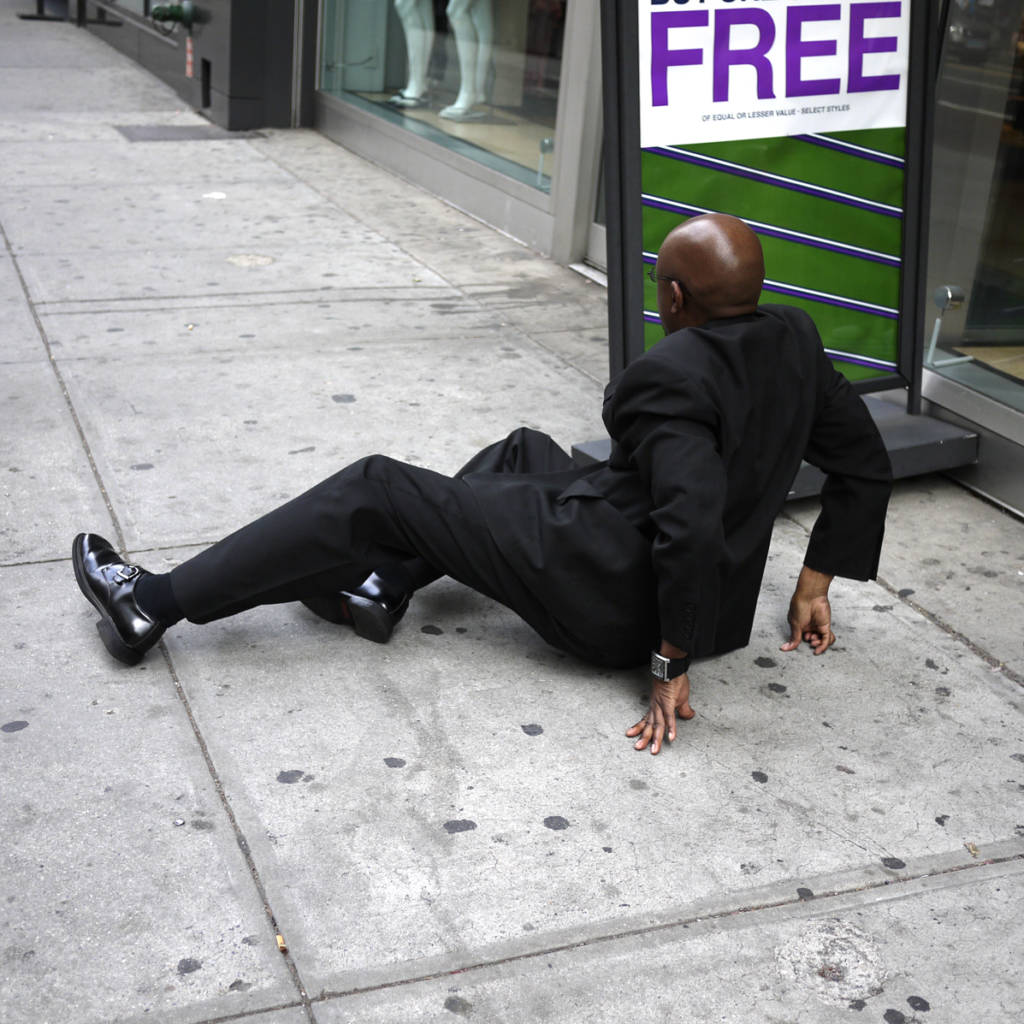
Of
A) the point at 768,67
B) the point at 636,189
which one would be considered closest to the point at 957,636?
the point at 636,189

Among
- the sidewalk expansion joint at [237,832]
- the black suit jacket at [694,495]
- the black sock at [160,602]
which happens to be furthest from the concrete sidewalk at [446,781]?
the black suit jacket at [694,495]

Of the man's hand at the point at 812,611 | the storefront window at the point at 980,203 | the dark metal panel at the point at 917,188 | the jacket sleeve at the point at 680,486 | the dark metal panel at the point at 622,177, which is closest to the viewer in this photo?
the jacket sleeve at the point at 680,486

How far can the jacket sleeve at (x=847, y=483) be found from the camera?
340 cm

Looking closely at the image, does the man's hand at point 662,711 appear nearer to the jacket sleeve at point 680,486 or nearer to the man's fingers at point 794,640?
the jacket sleeve at point 680,486

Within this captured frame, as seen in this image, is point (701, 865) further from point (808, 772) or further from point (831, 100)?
point (831, 100)

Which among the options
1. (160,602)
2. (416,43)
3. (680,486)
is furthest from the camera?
(416,43)

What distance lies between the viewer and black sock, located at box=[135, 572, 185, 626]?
3336 mm

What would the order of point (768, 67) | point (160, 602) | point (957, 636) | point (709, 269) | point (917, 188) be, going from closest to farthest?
point (709, 269), point (160, 602), point (957, 636), point (768, 67), point (917, 188)

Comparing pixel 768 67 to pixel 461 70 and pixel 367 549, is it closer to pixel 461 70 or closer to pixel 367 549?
pixel 367 549

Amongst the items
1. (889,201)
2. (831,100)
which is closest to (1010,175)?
(889,201)

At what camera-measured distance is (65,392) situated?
202 inches

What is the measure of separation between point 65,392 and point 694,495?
3006mm

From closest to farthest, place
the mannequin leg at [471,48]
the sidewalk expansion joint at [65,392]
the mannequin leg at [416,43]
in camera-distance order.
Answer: the sidewalk expansion joint at [65,392] → the mannequin leg at [471,48] → the mannequin leg at [416,43]

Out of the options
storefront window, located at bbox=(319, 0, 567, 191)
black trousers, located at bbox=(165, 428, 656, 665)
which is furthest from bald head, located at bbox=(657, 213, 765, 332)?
storefront window, located at bbox=(319, 0, 567, 191)
